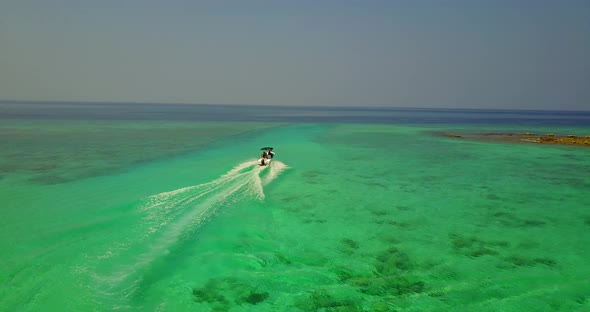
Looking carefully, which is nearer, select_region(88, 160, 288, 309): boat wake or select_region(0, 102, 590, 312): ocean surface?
select_region(0, 102, 590, 312): ocean surface

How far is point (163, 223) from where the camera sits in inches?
464

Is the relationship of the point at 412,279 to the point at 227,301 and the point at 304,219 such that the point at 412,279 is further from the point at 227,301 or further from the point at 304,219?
the point at 304,219

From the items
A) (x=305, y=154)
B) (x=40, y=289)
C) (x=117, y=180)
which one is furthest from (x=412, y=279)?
(x=305, y=154)

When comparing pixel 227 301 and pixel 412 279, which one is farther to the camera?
pixel 412 279

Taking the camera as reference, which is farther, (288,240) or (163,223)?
(163,223)

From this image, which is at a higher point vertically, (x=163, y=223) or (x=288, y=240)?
(x=163, y=223)

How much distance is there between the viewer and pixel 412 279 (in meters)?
8.45

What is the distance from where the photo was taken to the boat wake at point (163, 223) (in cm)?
808

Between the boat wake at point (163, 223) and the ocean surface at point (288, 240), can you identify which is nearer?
the ocean surface at point (288, 240)

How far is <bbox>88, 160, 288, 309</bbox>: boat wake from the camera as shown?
808cm

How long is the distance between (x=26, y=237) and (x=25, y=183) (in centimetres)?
875

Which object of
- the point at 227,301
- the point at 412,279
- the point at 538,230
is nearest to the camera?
the point at 227,301

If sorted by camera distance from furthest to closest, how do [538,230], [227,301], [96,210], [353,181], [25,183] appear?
[353,181]
[25,183]
[96,210]
[538,230]
[227,301]

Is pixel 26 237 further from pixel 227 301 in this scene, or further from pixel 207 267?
pixel 227 301
